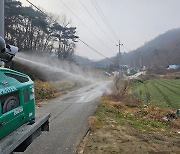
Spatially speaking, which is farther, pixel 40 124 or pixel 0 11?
pixel 0 11

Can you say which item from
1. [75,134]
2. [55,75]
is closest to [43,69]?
[55,75]

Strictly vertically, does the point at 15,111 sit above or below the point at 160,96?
above

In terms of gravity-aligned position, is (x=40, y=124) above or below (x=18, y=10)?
below

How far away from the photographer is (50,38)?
173 ft

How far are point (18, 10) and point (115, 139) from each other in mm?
28530

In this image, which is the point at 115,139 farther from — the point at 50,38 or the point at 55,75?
the point at 50,38

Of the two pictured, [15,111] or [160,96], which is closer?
[15,111]

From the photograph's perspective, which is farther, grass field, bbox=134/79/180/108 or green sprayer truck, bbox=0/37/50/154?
grass field, bbox=134/79/180/108

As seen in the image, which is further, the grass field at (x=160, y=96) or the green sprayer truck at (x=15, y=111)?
the grass field at (x=160, y=96)

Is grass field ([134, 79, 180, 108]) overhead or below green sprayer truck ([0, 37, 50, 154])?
below

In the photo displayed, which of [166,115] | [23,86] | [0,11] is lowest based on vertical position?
[166,115]

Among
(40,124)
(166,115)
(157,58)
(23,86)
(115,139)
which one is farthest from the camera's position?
(157,58)

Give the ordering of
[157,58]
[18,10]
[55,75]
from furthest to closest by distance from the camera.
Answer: [157,58] < [55,75] < [18,10]

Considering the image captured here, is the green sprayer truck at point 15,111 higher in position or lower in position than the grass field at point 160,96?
higher
